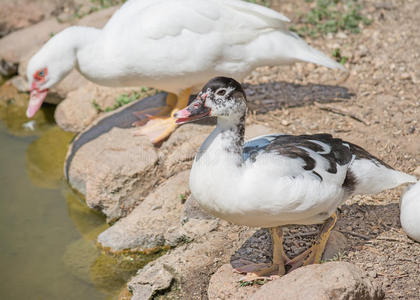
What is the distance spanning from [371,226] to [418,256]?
0.43m

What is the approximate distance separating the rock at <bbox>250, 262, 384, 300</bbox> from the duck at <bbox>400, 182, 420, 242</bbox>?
70 cm

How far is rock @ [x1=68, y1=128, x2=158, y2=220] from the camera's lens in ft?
16.4

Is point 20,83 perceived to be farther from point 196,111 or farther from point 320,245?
point 320,245

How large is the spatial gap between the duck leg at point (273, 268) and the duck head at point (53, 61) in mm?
2758

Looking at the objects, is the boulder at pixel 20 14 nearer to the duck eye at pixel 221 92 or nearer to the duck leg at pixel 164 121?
the duck leg at pixel 164 121

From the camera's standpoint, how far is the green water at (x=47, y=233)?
14.5ft

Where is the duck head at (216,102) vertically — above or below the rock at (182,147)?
above

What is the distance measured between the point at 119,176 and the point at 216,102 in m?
2.05

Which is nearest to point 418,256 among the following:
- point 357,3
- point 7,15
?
point 357,3

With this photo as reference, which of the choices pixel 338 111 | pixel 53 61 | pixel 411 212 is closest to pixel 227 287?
pixel 411 212

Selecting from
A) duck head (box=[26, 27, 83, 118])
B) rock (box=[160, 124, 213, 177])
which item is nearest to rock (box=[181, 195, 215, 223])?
rock (box=[160, 124, 213, 177])

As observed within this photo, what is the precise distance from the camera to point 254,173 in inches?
125

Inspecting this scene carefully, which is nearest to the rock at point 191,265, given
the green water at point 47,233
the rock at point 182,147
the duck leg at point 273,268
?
the duck leg at point 273,268

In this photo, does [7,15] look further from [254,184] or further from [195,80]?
[254,184]
